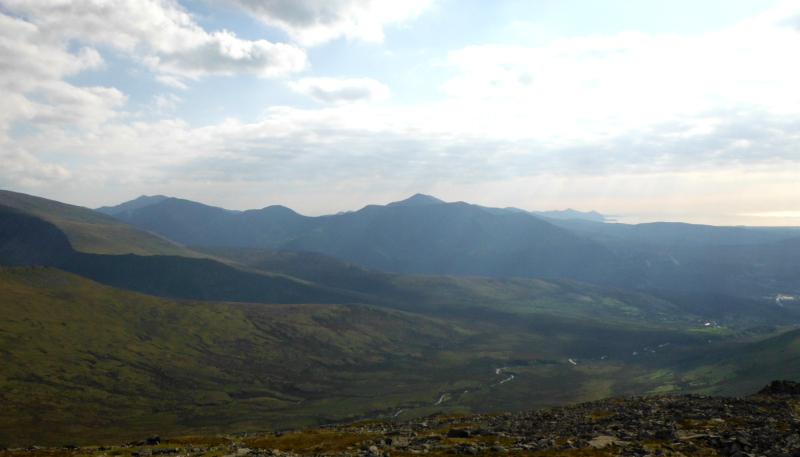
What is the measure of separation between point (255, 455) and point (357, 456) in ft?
32.3

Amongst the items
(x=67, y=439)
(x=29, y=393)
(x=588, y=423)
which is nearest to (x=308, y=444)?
(x=588, y=423)

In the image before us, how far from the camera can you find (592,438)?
45312 mm

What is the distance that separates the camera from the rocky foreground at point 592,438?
40031mm

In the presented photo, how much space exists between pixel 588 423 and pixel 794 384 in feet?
148

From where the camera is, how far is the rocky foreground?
40.0m

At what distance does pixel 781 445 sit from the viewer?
38.9 metres

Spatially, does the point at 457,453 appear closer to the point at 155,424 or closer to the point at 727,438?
the point at 727,438

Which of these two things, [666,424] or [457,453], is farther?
[666,424]

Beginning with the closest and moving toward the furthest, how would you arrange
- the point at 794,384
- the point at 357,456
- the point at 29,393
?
the point at 357,456
the point at 794,384
the point at 29,393

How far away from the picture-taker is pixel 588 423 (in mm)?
55719

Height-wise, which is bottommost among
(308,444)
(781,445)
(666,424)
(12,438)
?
(12,438)

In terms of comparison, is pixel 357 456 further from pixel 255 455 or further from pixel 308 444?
pixel 308 444

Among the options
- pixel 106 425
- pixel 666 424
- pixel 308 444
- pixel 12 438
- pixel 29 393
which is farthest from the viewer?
pixel 29 393

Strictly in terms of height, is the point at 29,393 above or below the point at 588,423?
below
